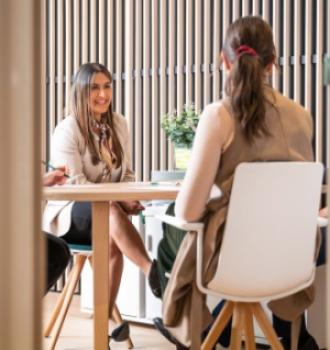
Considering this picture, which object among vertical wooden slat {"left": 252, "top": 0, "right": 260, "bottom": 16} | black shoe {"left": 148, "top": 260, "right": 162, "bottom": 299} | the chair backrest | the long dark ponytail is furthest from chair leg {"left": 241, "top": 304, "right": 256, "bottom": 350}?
vertical wooden slat {"left": 252, "top": 0, "right": 260, "bottom": 16}

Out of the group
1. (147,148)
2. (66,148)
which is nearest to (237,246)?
(66,148)

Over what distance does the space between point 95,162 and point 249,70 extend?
5.01ft

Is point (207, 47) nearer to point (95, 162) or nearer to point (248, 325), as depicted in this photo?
point (95, 162)

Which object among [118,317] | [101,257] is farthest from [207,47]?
[101,257]

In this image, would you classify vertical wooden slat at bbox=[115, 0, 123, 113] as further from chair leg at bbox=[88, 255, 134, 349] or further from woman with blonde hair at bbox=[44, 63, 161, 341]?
chair leg at bbox=[88, 255, 134, 349]

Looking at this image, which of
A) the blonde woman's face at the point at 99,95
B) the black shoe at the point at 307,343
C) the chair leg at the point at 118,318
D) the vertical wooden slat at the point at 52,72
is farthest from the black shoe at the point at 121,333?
the vertical wooden slat at the point at 52,72

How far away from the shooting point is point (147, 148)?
5.00m

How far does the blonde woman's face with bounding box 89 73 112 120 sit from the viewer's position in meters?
3.65

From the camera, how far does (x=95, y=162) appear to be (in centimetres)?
352

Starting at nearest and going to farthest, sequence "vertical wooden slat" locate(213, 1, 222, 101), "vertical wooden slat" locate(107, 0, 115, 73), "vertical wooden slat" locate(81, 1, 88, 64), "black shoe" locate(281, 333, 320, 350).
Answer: "black shoe" locate(281, 333, 320, 350)
"vertical wooden slat" locate(213, 1, 222, 101)
"vertical wooden slat" locate(107, 0, 115, 73)
"vertical wooden slat" locate(81, 1, 88, 64)

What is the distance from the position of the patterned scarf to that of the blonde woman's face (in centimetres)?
6

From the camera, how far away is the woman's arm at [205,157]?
6.86 ft

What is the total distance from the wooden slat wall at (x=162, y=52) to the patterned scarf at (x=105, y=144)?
1265 millimetres

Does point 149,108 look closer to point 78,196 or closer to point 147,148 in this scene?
point 147,148
